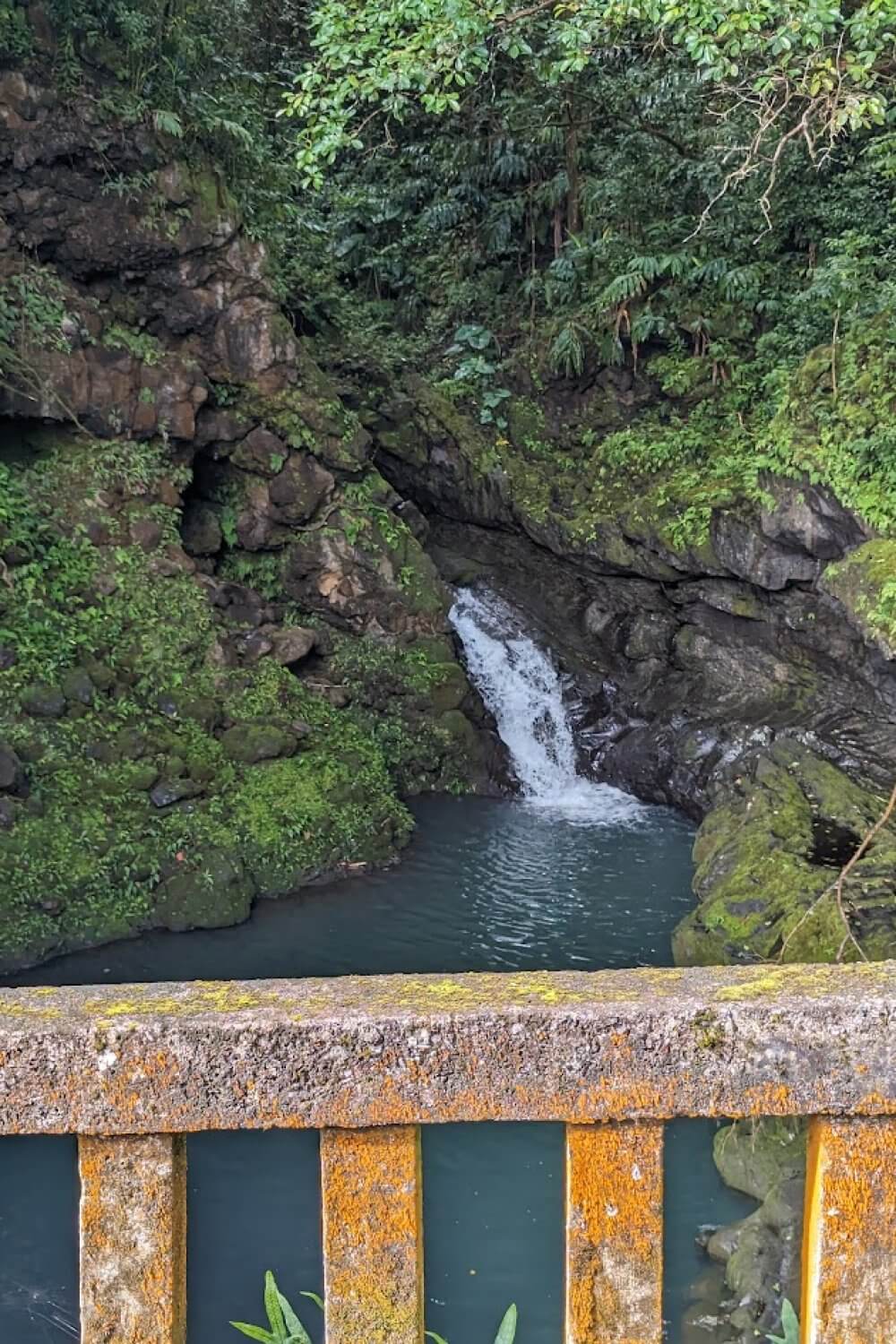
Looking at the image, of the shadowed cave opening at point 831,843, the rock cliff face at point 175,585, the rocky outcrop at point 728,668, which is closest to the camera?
the rocky outcrop at point 728,668

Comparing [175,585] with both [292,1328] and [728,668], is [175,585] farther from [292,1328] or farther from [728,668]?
[292,1328]

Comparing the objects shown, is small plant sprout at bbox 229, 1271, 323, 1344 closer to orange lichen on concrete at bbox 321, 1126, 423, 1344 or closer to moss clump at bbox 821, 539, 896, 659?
orange lichen on concrete at bbox 321, 1126, 423, 1344

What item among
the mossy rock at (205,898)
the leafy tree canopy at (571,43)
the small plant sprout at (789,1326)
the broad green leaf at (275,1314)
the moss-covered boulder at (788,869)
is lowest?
the mossy rock at (205,898)

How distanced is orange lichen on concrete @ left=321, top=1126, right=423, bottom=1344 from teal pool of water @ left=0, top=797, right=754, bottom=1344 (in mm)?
4013

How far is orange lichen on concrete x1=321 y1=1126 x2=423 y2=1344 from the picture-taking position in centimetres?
178

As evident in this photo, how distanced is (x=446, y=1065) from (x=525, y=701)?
13037 mm

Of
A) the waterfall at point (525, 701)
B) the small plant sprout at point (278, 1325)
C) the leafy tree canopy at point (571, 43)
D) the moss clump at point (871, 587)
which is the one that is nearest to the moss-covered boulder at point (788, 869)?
the moss clump at point (871, 587)

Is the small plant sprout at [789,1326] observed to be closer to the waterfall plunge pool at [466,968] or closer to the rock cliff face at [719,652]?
the waterfall plunge pool at [466,968]

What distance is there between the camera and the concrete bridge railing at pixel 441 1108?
5.70 feet

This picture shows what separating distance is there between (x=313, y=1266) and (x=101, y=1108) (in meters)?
4.71

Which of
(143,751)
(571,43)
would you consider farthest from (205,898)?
(571,43)

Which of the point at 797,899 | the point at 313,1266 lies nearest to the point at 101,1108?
the point at 313,1266

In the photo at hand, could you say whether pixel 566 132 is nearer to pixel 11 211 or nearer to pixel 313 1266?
pixel 11 211

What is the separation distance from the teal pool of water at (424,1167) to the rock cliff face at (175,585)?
2.70 ft
